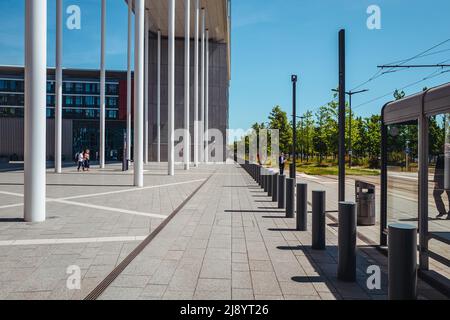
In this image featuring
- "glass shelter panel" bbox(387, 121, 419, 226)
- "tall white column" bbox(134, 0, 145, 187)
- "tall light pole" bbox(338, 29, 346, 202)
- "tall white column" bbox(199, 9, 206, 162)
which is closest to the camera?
"glass shelter panel" bbox(387, 121, 419, 226)

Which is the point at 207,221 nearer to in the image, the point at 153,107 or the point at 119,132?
the point at 153,107

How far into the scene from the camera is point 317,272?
5156mm

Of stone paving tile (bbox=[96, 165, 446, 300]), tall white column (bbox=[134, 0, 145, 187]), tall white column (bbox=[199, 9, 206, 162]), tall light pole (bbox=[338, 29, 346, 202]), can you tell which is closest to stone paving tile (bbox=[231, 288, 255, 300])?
stone paving tile (bbox=[96, 165, 446, 300])

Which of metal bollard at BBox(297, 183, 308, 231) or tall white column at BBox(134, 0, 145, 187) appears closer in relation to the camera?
metal bollard at BBox(297, 183, 308, 231)

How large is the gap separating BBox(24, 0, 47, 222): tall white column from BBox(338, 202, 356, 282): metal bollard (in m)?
6.48

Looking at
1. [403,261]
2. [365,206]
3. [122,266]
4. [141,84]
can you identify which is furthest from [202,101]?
[403,261]

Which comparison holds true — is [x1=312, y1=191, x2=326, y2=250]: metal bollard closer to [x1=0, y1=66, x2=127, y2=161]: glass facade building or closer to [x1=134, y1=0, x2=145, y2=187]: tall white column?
[x1=134, y1=0, x2=145, y2=187]: tall white column

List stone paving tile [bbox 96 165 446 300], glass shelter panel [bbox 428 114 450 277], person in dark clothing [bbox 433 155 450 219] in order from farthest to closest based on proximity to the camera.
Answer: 1. person in dark clothing [bbox 433 155 450 219]
2. glass shelter panel [bbox 428 114 450 277]
3. stone paving tile [bbox 96 165 446 300]

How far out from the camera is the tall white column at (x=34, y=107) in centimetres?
834

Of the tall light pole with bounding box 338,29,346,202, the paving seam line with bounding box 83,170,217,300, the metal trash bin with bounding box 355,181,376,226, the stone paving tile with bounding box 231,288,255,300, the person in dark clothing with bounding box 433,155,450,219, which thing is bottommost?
the stone paving tile with bounding box 231,288,255,300

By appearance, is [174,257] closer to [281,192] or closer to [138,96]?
[281,192]

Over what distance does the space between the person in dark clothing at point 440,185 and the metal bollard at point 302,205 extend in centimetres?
262

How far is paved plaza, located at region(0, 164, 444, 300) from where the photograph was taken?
4.39 metres

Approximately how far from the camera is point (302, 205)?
26.1 feet
